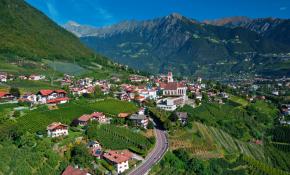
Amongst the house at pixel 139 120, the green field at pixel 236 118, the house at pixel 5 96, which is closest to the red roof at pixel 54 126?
the house at pixel 139 120

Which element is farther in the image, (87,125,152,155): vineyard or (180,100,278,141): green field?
(180,100,278,141): green field

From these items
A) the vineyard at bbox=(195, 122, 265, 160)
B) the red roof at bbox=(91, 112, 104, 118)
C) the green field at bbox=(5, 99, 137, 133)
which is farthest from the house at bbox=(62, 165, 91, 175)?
the vineyard at bbox=(195, 122, 265, 160)

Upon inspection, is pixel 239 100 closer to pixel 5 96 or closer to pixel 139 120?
pixel 139 120

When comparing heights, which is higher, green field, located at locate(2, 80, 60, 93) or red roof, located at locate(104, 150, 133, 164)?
green field, located at locate(2, 80, 60, 93)

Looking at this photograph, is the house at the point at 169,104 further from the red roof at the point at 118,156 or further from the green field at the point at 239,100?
the red roof at the point at 118,156

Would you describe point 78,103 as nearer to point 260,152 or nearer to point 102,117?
point 102,117

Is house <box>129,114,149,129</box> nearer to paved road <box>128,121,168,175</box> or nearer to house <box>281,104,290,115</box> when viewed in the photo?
paved road <box>128,121,168,175</box>

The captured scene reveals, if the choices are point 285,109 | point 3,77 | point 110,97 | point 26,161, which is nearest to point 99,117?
point 26,161
